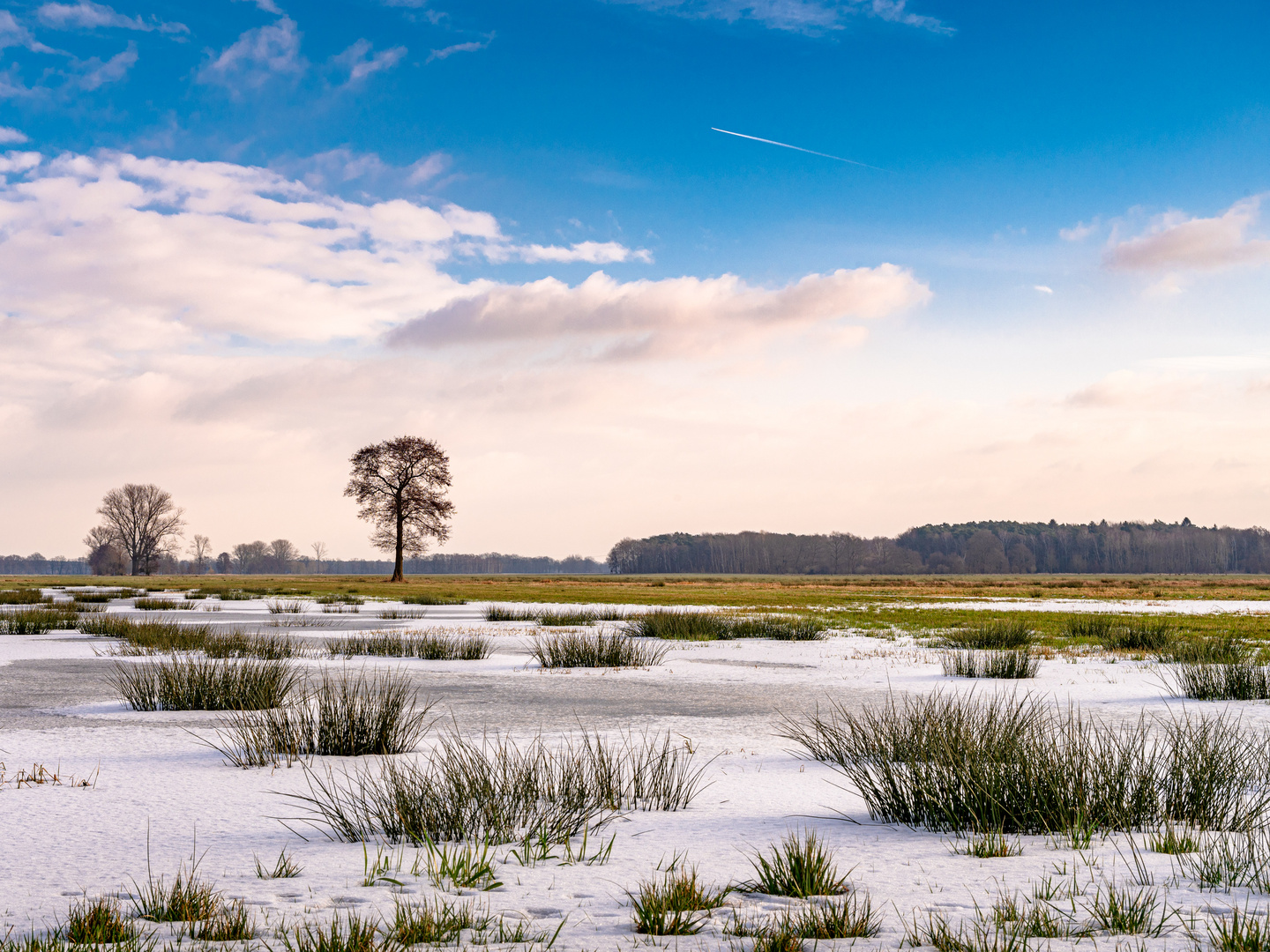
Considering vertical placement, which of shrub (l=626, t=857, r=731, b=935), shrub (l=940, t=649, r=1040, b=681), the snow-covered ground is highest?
shrub (l=626, t=857, r=731, b=935)

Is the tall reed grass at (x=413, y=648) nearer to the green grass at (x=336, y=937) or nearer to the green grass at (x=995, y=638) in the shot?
the green grass at (x=995, y=638)

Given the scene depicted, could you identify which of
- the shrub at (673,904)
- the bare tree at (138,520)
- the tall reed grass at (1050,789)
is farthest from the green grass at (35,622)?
the bare tree at (138,520)

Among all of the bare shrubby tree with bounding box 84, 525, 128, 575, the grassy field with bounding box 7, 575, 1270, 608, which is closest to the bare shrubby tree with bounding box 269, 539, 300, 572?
the bare shrubby tree with bounding box 84, 525, 128, 575

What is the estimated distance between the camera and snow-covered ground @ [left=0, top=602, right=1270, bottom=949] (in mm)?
3902

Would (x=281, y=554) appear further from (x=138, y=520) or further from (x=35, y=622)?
(x=35, y=622)

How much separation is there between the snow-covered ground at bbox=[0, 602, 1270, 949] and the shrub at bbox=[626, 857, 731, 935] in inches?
2.5

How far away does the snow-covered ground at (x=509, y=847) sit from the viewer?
3.90 metres

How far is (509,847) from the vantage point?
186 inches

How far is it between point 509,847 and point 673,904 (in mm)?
1223

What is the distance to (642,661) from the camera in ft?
48.0

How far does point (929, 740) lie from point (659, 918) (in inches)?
101

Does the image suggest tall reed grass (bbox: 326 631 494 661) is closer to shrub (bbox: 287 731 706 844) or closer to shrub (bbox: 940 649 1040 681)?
shrub (bbox: 940 649 1040 681)

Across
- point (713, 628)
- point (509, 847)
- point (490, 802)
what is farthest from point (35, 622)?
point (509, 847)

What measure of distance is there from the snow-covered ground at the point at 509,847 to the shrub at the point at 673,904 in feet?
0.21
